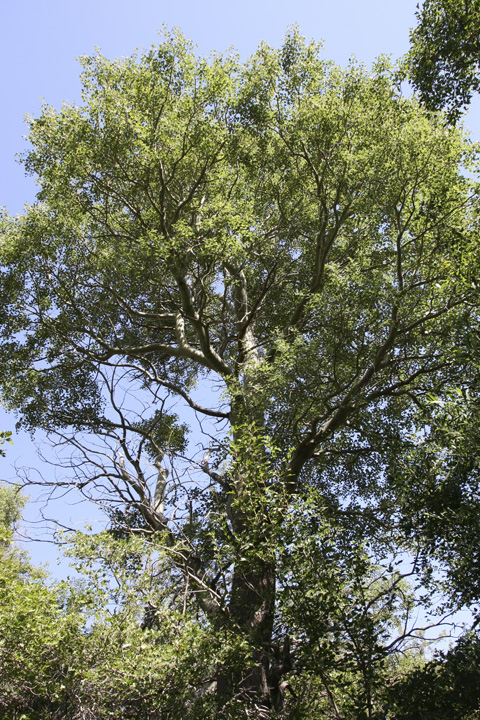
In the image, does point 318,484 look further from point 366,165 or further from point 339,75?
point 339,75

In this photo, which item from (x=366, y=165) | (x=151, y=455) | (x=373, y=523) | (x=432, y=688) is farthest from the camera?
(x=151, y=455)

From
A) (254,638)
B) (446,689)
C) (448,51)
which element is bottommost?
(446,689)

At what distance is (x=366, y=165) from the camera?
9.28m

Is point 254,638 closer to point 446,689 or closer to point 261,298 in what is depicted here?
point 446,689

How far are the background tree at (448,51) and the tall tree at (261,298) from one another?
3.53 feet

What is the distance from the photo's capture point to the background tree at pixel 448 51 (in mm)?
6609

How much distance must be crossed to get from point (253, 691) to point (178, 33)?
10.6 m

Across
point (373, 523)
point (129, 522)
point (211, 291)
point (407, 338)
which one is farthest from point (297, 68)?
point (129, 522)

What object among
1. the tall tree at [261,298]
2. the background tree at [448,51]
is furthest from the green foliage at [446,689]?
the background tree at [448,51]

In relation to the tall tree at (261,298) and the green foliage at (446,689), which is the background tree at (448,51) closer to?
the tall tree at (261,298)

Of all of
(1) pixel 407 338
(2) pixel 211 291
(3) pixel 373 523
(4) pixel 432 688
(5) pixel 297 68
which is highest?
(5) pixel 297 68

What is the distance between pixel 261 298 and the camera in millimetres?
10258

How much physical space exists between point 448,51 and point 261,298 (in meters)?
4.98

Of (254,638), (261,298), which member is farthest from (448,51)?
(254,638)
